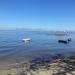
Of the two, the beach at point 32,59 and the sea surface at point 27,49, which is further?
the sea surface at point 27,49

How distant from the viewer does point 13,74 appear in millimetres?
17203

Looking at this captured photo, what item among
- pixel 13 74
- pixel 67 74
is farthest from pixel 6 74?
pixel 67 74

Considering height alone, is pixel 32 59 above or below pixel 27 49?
above

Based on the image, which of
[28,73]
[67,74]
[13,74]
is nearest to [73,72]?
[67,74]

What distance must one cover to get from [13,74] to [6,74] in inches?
33.1

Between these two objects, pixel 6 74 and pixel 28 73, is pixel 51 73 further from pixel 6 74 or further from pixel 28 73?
pixel 6 74

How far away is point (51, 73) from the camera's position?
17281mm

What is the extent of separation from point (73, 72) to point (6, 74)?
24.3 feet

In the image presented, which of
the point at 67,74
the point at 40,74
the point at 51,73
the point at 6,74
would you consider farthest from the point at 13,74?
the point at 67,74

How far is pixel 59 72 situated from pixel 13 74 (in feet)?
16.6

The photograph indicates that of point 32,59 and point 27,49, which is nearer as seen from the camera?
point 32,59

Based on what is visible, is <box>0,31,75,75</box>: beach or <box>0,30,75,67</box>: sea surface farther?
<box>0,30,75,67</box>: sea surface

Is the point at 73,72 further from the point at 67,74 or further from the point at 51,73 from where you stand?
the point at 51,73

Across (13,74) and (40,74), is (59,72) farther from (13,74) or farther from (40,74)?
(13,74)
